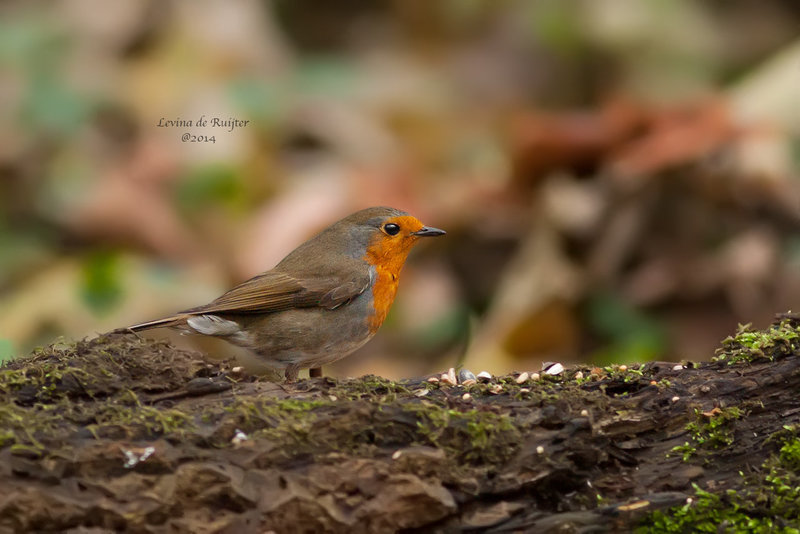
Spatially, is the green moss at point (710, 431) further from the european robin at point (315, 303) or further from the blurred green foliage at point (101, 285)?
the blurred green foliage at point (101, 285)

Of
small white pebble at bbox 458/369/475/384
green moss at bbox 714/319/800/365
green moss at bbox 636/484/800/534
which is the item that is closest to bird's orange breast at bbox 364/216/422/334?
small white pebble at bbox 458/369/475/384

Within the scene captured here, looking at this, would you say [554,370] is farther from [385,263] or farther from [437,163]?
[437,163]

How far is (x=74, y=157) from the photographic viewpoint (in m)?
8.69

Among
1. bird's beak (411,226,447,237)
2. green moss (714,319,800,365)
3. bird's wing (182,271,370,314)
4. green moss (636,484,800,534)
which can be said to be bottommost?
green moss (636,484,800,534)

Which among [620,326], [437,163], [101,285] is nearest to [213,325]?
[101,285]

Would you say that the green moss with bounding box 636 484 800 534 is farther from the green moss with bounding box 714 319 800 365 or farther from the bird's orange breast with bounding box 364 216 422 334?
the bird's orange breast with bounding box 364 216 422 334

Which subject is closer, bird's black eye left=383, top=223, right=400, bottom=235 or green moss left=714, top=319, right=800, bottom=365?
green moss left=714, top=319, right=800, bottom=365

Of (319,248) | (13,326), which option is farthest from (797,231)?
(13,326)

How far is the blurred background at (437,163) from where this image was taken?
6.96 metres

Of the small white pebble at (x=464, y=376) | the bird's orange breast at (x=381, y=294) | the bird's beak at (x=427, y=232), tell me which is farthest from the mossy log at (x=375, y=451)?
the bird's beak at (x=427, y=232)

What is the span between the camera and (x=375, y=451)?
284 centimetres

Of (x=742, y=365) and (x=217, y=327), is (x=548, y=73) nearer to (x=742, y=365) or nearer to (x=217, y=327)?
(x=217, y=327)

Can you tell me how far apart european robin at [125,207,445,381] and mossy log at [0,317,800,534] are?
59.5 inches

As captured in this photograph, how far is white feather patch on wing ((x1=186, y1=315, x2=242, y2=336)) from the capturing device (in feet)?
15.1
